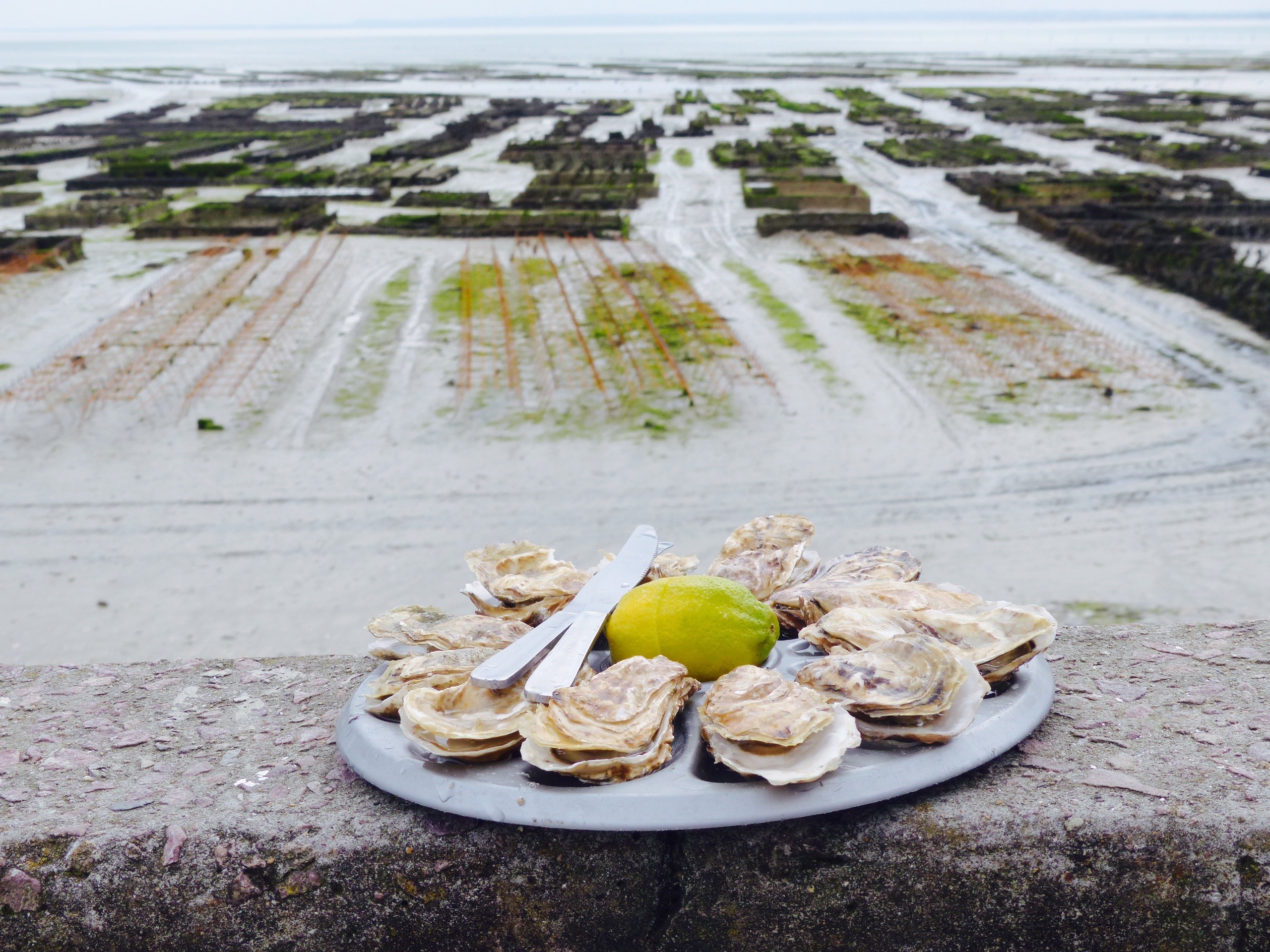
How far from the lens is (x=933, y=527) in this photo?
7.27 m

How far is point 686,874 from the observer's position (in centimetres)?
180

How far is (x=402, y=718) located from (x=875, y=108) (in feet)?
146

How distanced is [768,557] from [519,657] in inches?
35.0

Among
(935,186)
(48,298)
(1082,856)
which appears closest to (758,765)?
(1082,856)

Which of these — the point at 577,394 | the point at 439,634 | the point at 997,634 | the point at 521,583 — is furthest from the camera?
the point at 577,394

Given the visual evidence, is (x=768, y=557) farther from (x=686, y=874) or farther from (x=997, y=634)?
(x=686, y=874)

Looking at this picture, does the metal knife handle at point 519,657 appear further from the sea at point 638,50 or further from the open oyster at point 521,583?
the sea at point 638,50

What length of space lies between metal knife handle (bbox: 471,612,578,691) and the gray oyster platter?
0.16m

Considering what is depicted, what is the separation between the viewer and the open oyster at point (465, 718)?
69.1 inches

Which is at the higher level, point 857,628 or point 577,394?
point 857,628

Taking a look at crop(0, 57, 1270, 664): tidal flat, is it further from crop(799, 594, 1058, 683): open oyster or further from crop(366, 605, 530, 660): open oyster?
crop(799, 594, 1058, 683): open oyster

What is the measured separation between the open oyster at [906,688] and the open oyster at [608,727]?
1.15 ft

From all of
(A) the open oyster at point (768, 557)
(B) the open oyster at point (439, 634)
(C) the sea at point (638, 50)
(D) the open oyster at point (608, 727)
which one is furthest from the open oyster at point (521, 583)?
(C) the sea at point (638, 50)

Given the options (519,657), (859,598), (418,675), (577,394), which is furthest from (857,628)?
(577,394)
